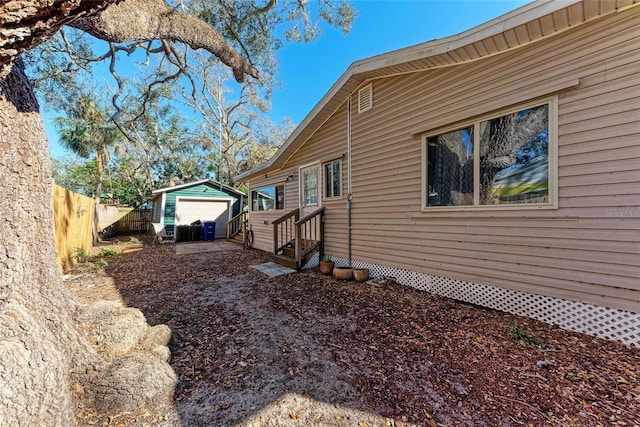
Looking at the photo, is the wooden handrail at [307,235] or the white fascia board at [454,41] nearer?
the white fascia board at [454,41]

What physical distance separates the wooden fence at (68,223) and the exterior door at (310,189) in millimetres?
5204

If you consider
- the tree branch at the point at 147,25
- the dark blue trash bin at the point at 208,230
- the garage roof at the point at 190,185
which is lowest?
the dark blue trash bin at the point at 208,230

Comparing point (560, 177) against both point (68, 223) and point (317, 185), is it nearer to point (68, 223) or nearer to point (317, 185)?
point (317, 185)

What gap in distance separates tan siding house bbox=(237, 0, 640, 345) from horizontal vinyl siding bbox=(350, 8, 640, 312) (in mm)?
12

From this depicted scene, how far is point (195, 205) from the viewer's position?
13.3 m

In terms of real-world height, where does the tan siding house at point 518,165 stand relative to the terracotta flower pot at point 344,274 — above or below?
above

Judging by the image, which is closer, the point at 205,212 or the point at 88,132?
the point at 205,212

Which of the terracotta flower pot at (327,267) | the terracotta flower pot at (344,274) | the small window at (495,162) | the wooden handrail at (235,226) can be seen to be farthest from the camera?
the wooden handrail at (235,226)

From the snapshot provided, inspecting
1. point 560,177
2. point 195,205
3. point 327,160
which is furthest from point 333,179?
point 195,205

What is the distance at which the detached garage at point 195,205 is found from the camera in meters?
12.4

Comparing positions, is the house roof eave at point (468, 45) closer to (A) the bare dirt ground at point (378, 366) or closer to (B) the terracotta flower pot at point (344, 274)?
(A) the bare dirt ground at point (378, 366)

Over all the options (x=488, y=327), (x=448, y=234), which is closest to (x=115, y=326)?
(x=488, y=327)

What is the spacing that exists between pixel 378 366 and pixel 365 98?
16.7ft

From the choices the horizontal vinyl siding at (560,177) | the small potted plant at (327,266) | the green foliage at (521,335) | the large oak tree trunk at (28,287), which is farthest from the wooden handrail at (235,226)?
the green foliage at (521,335)
